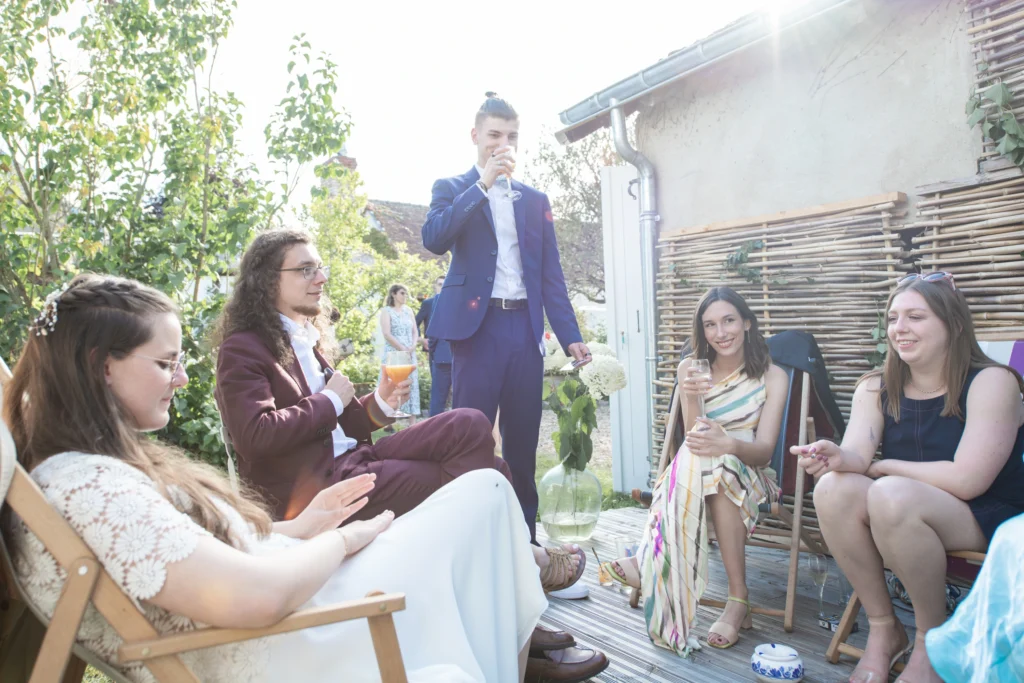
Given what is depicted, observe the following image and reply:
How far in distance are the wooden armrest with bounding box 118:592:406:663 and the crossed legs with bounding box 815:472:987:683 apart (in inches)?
73.9

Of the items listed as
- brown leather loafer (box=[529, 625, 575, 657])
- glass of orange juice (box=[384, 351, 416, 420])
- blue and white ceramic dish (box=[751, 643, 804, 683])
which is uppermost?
glass of orange juice (box=[384, 351, 416, 420])

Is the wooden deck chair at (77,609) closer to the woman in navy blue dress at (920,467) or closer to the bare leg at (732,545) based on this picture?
the woman in navy blue dress at (920,467)

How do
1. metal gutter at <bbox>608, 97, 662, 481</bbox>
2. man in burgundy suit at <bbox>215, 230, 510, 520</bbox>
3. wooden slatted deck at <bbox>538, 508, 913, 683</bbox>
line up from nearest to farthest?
man in burgundy suit at <bbox>215, 230, 510, 520</bbox>, wooden slatted deck at <bbox>538, 508, 913, 683</bbox>, metal gutter at <bbox>608, 97, 662, 481</bbox>

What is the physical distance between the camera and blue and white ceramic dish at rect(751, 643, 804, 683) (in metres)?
2.55

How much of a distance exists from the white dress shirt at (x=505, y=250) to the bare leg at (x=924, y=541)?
1.76m

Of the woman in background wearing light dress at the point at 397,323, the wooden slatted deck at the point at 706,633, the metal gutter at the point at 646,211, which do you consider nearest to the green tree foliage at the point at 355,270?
the woman in background wearing light dress at the point at 397,323

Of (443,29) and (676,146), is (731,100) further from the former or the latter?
(443,29)

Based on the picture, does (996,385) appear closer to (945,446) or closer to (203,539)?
(945,446)

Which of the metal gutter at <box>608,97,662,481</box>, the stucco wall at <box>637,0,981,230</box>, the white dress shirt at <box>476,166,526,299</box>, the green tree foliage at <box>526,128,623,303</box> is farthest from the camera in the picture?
the green tree foliage at <box>526,128,623,303</box>

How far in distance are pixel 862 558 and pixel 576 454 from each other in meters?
1.78

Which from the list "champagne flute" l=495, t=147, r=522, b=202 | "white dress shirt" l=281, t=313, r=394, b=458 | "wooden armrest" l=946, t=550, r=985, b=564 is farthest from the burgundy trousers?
"wooden armrest" l=946, t=550, r=985, b=564

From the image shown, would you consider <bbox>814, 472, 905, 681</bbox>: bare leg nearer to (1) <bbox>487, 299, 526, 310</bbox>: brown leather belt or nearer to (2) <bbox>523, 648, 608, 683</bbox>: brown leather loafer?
(2) <bbox>523, 648, 608, 683</bbox>: brown leather loafer

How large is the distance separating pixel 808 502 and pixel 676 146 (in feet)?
8.73

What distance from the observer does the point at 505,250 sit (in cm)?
341
